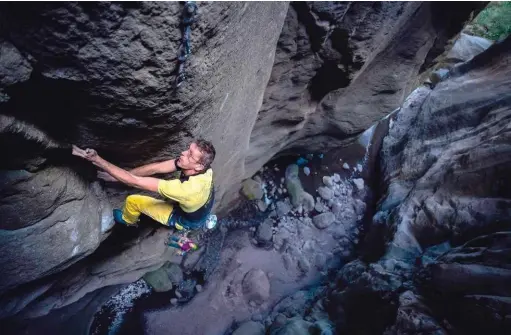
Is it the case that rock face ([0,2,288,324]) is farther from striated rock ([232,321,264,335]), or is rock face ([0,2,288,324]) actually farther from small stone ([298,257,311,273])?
small stone ([298,257,311,273])

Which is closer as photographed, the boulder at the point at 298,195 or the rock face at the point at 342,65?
the rock face at the point at 342,65

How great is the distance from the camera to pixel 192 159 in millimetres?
2738

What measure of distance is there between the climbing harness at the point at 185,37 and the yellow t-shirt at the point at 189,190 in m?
1.05

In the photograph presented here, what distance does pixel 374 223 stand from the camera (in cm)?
571

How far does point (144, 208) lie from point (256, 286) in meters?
2.88

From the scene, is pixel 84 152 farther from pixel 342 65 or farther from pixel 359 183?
pixel 359 183

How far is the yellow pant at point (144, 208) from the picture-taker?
3.22m

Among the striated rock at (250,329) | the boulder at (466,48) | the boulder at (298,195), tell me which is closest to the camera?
the striated rock at (250,329)

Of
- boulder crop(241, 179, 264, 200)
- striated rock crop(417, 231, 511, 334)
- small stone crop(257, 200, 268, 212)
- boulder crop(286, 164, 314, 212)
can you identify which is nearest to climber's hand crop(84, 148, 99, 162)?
striated rock crop(417, 231, 511, 334)

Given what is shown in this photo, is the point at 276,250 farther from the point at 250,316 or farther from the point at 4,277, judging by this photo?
the point at 4,277

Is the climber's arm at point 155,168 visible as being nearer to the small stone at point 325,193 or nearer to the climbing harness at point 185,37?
the climbing harness at point 185,37

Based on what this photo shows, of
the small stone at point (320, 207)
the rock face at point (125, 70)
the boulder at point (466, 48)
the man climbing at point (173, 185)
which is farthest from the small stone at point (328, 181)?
the boulder at point (466, 48)

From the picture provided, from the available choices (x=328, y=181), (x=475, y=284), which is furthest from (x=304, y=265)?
(x=475, y=284)

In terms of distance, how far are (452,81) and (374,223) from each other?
3.31m
